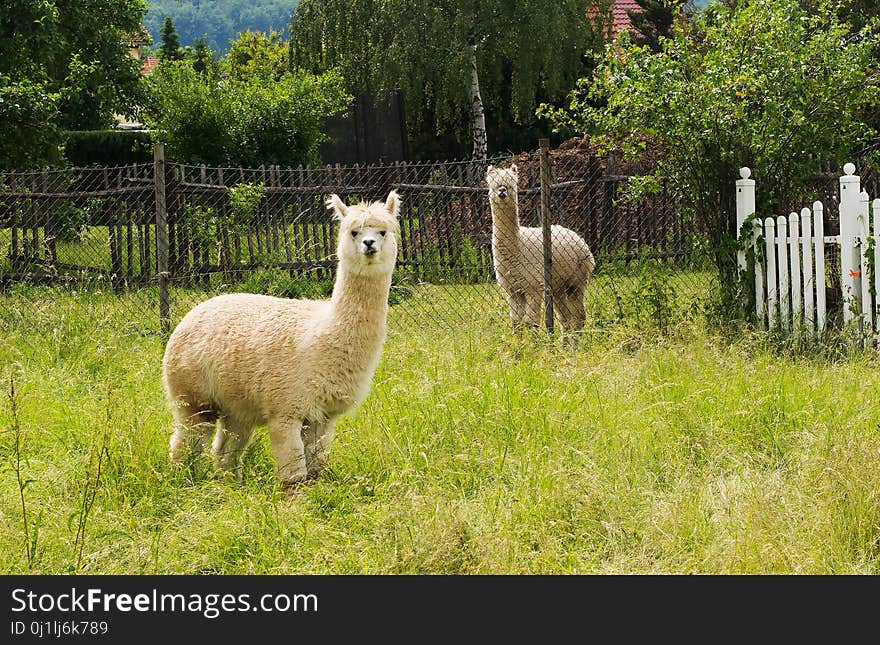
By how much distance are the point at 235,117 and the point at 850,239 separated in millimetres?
14310

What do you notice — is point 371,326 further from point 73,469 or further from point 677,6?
point 677,6

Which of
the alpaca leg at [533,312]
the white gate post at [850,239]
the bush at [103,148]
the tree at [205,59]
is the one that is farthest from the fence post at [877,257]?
the bush at [103,148]

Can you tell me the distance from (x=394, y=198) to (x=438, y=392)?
58.9 inches

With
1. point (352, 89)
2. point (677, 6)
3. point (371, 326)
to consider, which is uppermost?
point (352, 89)

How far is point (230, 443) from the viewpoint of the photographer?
513 cm

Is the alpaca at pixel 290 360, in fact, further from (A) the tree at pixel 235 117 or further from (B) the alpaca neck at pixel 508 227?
(A) the tree at pixel 235 117

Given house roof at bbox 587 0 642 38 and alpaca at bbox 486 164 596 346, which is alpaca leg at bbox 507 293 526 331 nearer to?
alpaca at bbox 486 164 596 346

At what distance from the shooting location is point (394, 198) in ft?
16.5

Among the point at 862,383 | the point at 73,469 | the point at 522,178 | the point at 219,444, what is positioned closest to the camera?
the point at 73,469

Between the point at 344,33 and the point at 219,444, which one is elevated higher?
the point at 344,33

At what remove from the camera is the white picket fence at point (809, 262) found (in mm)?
7434

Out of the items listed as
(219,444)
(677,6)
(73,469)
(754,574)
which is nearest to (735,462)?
(754,574)

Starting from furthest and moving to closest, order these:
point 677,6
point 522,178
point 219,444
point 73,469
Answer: point 522,178, point 677,6, point 219,444, point 73,469

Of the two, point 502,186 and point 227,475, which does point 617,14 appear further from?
point 227,475
